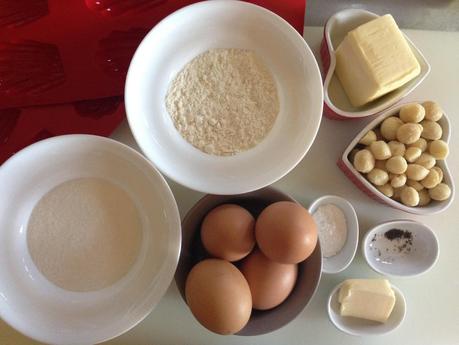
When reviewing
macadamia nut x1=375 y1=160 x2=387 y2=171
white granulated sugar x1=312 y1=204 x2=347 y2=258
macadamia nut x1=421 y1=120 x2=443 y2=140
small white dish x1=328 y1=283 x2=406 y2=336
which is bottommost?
small white dish x1=328 y1=283 x2=406 y2=336

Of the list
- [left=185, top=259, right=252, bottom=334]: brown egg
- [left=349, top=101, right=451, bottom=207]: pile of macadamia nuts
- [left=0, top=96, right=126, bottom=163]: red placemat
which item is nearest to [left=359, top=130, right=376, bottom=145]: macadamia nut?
[left=349, top=101, right=451, bottom=207]: pile of macadamia nuts

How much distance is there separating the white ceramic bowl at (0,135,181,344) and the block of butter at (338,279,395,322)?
32cm

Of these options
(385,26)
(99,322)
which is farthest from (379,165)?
(99,322)

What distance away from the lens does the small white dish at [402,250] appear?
87 cm

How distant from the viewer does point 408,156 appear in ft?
2.77

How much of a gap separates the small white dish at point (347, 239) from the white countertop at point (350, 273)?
0.11ft

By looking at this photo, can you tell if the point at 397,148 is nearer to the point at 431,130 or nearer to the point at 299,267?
the point at 431,130

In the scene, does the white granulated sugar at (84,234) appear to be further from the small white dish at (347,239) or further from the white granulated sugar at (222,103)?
the small white dish at (347,239)

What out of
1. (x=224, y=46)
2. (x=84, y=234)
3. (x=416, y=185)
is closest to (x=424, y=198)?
(x=416, y=185)

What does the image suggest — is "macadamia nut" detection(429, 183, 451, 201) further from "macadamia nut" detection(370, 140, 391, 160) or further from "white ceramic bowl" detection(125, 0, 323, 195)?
"white ceramic bowl" detection(125, 0, 323, 195)

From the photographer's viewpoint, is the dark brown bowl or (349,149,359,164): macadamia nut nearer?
the dark brown bowl

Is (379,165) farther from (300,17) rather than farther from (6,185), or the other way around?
(6,185)

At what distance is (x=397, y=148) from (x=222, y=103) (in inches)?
13.1

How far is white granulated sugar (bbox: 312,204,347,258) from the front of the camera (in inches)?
33.7
